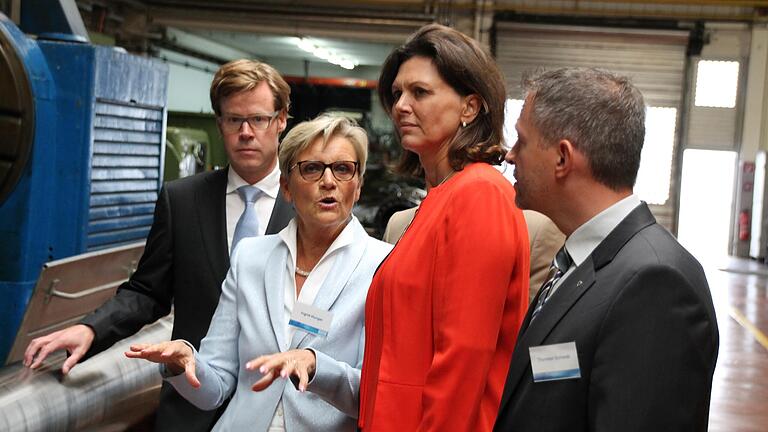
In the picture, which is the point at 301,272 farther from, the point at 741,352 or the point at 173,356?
the point at 741,352

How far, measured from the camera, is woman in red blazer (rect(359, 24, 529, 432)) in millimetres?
1513

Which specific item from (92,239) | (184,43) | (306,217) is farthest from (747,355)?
(184,43)

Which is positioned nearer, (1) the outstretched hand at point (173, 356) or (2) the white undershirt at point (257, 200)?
(1) the outstretched hand at point (173, 356)

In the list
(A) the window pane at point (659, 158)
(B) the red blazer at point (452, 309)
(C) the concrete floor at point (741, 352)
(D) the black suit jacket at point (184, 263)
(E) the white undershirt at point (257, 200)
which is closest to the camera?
(B) the red blazer at point (452, 309)

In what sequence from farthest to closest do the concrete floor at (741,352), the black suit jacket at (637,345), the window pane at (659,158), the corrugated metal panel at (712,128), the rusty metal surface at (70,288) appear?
the corrugated metal panel at (712,128)
the window pane at (659,158)
the concrete floor at (741,352)
the rusty metal surface at (70,288)
the black suit jacket at (637,345)

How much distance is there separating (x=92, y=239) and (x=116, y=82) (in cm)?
67

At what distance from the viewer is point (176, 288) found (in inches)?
88.4

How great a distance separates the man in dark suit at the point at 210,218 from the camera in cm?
221

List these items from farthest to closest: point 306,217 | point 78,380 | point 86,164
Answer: point 86,164
point 78,380
point 306,217

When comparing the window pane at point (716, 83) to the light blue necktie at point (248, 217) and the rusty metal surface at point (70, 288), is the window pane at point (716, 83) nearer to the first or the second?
the rusty metal surface at point (70, 288)

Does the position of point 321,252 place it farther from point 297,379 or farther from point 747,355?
point 747,355

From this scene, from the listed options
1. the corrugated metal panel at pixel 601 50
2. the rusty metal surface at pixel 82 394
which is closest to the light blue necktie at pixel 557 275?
the rusty metal surface at pixel 82 394

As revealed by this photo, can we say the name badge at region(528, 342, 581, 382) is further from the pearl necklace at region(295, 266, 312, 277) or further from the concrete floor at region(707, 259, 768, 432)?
the concrete floor at region(707, 259, 768, 432)

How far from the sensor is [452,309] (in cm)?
152
